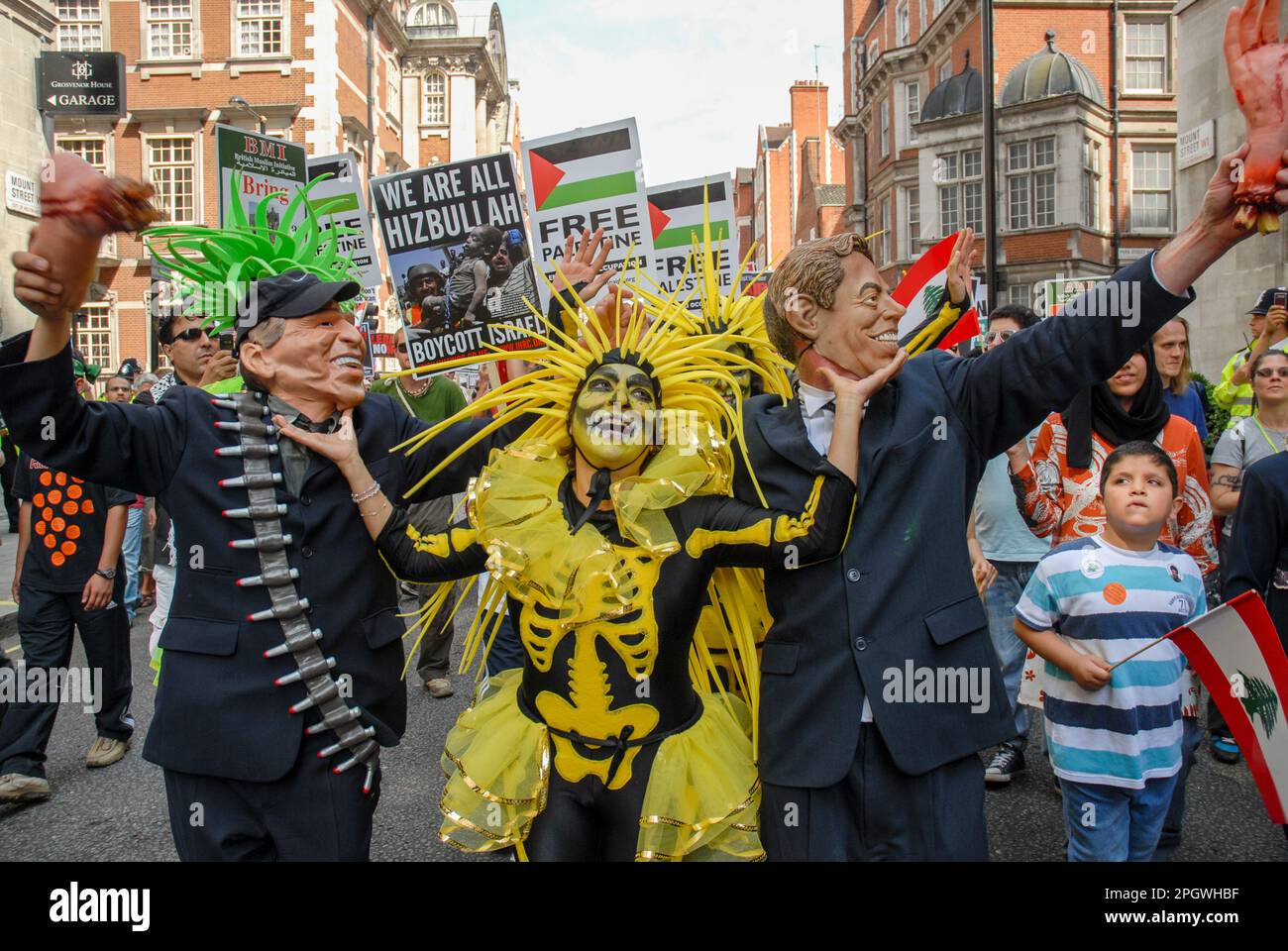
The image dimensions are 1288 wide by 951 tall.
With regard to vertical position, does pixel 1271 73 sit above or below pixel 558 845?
above

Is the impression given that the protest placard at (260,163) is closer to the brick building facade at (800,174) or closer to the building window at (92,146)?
the building window at (92,146)

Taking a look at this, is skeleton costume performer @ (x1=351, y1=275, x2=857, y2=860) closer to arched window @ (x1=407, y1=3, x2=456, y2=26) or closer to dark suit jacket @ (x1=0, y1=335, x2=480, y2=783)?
dark suit jacket @ (x1=0, y1=335, x2=480, y2=783)

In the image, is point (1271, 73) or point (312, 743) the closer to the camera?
point (1271, 73)

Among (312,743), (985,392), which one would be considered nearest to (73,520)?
(312,743)

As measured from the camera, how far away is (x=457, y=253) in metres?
5.53

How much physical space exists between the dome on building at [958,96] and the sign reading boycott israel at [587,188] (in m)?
25.6

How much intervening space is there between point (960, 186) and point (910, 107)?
5692mm

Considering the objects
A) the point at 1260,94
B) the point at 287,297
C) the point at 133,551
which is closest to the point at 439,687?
the point at 133,551

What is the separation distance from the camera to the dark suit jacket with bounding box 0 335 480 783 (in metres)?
2.43

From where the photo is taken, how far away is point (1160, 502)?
125 inches

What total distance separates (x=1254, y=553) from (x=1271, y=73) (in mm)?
1985

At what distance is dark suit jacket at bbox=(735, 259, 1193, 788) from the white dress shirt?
8 centimetres

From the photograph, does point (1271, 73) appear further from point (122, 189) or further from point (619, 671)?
point (122, 189)

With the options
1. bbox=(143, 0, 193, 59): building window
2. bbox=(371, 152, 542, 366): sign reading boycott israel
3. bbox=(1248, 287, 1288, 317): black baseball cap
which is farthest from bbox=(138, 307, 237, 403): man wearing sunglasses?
bbox=(143, 0, 193, 59): building window
